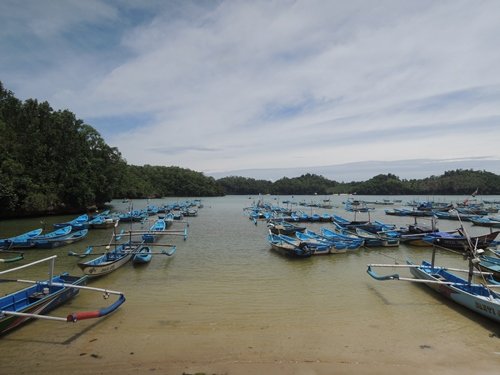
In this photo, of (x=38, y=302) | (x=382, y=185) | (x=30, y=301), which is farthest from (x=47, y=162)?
(x=382, y=185)

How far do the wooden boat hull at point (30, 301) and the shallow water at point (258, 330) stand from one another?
0.33 meters

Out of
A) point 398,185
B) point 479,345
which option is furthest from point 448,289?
point 398,185

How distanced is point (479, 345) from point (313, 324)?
4.58 meters

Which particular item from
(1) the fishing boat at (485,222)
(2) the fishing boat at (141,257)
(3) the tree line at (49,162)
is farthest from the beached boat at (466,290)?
(3) the tree line at (49,162)

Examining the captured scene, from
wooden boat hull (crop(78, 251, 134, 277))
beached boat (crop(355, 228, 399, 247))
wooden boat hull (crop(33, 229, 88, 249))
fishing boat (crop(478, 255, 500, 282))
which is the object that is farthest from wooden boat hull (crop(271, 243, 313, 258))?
wooden boat hull (crop(33, 229, 88, 249))

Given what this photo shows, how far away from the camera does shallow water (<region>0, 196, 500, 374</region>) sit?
8.24 m

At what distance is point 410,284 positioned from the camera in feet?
49.0

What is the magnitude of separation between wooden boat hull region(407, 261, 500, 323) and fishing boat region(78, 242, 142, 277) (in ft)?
46.2

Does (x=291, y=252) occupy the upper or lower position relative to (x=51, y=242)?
lower

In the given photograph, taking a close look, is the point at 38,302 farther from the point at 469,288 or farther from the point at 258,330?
the point at 469,288

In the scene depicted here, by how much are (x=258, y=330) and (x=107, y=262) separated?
9.47 meters

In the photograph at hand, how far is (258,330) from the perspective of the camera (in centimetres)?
1024

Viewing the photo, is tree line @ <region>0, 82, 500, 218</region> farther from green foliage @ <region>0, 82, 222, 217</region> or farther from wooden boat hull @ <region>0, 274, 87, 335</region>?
wooden boat hull @ <region>0, 274, 87, 335</region>

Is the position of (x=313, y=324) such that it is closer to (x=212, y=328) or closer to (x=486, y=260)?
(x=212, y=328)
